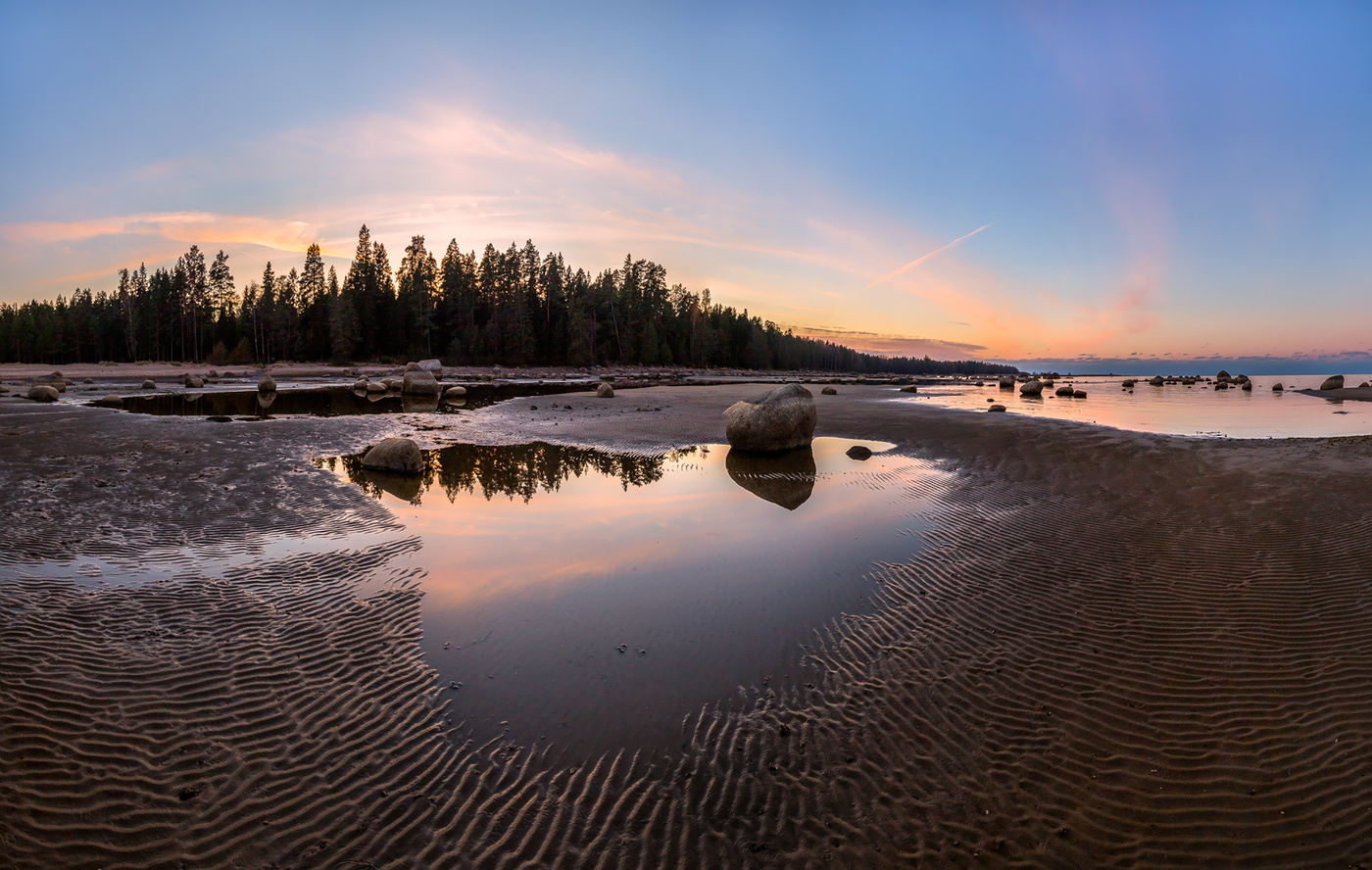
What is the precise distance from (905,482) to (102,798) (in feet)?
43.2

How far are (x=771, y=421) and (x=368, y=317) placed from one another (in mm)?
87241

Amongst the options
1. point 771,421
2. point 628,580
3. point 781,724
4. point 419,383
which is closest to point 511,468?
point 771,421

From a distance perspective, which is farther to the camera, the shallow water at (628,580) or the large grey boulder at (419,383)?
the large grey boulder at (419,383)

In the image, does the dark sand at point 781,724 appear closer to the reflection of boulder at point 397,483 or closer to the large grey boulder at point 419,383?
the reflection of boulder at point 397,483

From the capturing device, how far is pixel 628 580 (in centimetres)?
723

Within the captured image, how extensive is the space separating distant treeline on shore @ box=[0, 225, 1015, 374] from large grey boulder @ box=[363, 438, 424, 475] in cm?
7318

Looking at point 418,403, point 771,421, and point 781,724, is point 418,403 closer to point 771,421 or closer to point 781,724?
point 771,421

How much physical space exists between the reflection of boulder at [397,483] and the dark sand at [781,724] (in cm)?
264

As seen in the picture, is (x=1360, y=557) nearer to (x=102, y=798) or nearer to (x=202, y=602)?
(x=102, y=798)

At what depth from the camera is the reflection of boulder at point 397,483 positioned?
453 inches

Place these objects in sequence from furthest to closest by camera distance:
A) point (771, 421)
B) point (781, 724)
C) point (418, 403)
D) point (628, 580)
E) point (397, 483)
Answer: point (418, 403)
point (771, 421)
point (397, 483)
point (628, 580)
point (781, 724)

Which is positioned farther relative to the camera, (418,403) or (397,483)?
(418,403)

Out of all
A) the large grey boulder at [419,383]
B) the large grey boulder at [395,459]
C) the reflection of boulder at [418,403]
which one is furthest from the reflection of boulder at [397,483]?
the large grey boulder at [419,383]

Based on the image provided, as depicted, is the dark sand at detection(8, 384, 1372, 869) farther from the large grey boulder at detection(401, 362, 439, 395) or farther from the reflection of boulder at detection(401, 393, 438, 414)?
the large grey boulder at detection(401, 362, 439, 395)
